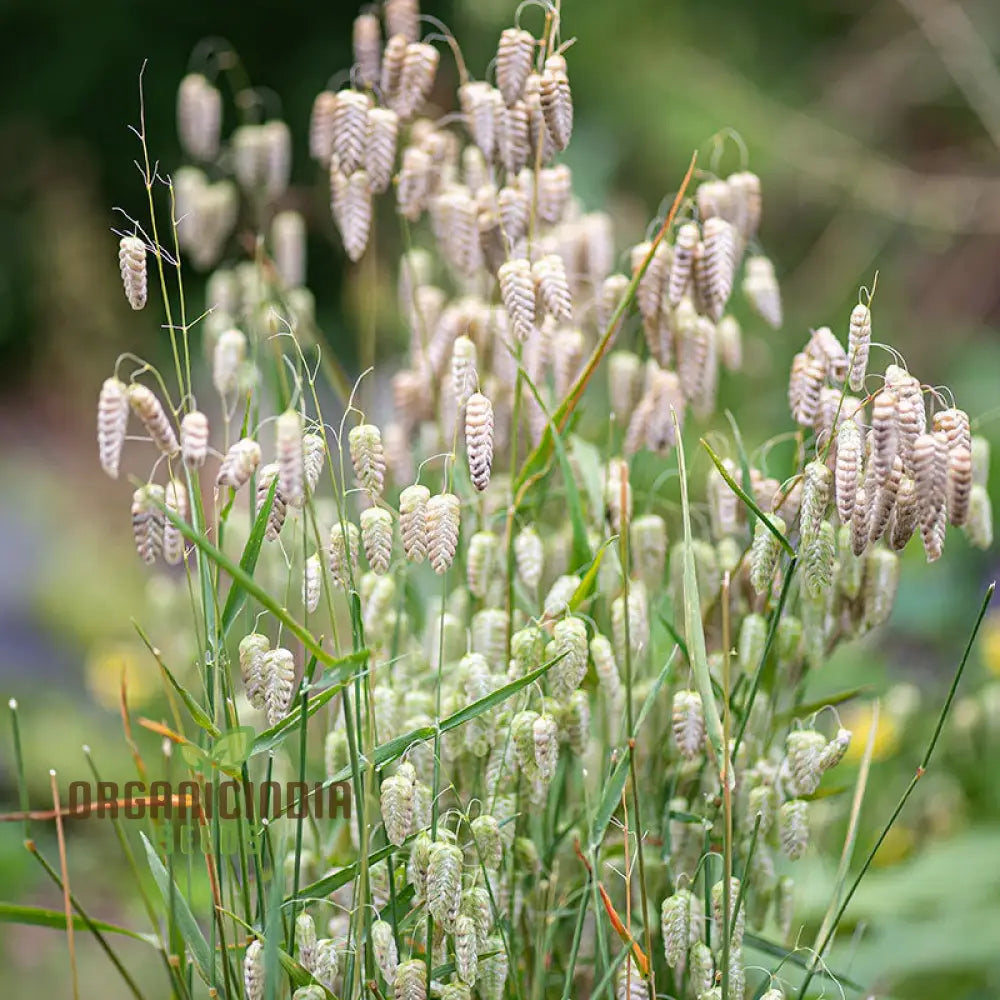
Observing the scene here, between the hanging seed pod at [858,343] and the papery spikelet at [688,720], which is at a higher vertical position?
the hanging seed pod at [858,343]

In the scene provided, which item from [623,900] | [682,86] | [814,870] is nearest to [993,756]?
[814,870]

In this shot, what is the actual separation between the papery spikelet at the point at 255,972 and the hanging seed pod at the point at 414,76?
0.50 metres

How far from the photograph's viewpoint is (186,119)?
39.4 inches

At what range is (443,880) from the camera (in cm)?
59

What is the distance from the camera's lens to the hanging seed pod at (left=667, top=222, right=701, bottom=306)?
73 centimetres

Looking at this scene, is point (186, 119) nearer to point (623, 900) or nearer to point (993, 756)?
point (623, 900)

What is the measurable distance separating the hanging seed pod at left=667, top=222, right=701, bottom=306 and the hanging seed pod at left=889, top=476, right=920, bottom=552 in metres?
0.20

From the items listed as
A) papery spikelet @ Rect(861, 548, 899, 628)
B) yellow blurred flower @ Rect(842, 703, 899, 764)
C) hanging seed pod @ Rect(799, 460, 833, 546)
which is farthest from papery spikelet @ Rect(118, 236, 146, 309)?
yellow blurred flower @ Rect(842, 703, 899, 764)

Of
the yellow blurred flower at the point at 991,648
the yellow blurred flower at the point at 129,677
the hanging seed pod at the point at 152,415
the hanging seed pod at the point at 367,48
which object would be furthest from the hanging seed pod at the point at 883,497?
the yellow blurred flower at the point at 129,677

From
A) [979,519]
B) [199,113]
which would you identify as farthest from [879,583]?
[199,113]

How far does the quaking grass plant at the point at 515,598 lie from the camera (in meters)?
0.61

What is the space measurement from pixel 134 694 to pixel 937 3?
2.42 meters

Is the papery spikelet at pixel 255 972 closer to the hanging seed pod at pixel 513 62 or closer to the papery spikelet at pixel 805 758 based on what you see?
the papery spikelet at pixel 805 758

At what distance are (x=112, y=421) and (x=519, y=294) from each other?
0.72 ft
